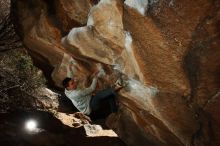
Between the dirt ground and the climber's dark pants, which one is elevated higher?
the climber's dark pants

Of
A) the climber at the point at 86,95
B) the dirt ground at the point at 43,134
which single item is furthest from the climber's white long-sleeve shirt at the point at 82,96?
the dirt ground at the point at 43,134

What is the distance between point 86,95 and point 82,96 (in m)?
0.10

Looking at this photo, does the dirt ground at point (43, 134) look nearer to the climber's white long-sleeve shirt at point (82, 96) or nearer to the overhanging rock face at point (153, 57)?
the climber's white long-sleeve shirt at point (82, 96)

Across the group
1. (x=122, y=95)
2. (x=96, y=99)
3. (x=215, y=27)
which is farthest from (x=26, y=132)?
(x=215, y=27)

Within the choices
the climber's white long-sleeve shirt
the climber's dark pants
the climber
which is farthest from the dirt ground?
the climber's white long-sleeve shirt

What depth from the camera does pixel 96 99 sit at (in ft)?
26.8

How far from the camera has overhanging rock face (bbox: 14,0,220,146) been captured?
13.7 feet

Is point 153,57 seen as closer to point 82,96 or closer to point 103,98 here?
point 82,96

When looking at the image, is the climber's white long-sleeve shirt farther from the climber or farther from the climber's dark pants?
the climber's dark pants

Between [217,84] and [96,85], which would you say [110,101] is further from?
[217,84]

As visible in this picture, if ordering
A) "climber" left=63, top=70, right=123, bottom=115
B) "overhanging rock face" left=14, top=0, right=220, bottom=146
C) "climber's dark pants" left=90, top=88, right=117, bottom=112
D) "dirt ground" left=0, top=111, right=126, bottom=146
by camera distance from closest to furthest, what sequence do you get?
1. "overhanging rock face" left=14, top=0, right=220, bottom=146
2. "climber" left=63, top=70, right=123, bottom=115
3. "climber's dark pants" left=90, top=88, right=117, bottom=112
4. "dirt ground" left=0, top=111, right=126, bottom=146

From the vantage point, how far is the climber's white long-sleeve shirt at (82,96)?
25.1 feet

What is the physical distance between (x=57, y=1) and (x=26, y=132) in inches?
181

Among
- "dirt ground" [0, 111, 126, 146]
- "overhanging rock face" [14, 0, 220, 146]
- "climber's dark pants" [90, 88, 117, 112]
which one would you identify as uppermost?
"overhanging rock face" [14, 0, 220, 146]
